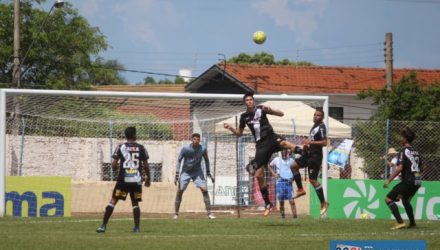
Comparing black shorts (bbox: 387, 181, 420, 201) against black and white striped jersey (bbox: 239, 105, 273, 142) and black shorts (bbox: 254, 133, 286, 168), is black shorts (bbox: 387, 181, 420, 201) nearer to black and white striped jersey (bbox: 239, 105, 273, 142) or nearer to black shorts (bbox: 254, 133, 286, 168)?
black shorts (bbox: 254, 133, 286, 168)

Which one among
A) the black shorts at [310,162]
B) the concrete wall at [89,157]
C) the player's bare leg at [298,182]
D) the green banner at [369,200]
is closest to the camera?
the player's bare leg at [298,182]

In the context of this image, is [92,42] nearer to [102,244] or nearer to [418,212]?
[418,212]

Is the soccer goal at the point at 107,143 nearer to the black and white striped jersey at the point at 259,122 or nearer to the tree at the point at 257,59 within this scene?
the black and white striped jersey at the point at 259,122

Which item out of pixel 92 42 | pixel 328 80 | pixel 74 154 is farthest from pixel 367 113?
pixel 74 154

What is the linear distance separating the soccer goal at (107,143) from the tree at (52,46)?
24.0 m

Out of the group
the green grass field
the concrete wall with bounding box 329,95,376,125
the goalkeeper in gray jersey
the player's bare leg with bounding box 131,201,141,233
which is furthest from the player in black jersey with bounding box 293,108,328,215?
the concrete wall with bounding box 329,95,376,125

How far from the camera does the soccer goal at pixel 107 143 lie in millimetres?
22328

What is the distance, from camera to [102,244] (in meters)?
12.8

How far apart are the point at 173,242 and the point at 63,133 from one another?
13168 millimetres

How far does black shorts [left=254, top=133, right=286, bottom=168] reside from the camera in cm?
1623

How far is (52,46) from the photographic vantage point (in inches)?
2095

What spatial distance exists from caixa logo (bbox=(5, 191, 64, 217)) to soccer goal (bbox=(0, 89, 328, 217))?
26mm

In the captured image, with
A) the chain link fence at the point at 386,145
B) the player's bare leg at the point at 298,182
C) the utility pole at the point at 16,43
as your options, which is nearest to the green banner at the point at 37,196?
the player's bare leg at the point at 298,182

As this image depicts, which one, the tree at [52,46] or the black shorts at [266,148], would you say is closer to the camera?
the black shorts at [266,148]
